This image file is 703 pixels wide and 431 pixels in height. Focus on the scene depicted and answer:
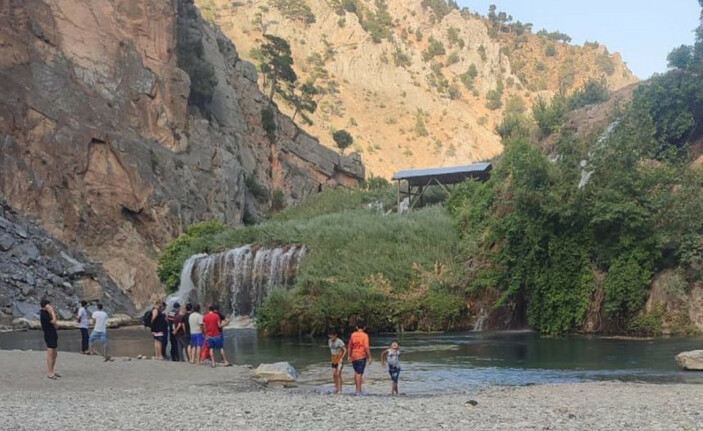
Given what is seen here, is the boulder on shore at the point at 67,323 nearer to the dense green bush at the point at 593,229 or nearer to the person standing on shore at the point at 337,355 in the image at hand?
the dense green bush at the point at 593,229

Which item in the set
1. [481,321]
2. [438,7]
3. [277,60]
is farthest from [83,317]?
[438,7]

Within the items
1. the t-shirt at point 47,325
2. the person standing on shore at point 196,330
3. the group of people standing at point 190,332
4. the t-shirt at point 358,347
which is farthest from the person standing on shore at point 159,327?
the t-shirt at point 358,347

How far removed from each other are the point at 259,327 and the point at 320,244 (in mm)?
5894

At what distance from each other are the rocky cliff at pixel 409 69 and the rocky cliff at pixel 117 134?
158 ft

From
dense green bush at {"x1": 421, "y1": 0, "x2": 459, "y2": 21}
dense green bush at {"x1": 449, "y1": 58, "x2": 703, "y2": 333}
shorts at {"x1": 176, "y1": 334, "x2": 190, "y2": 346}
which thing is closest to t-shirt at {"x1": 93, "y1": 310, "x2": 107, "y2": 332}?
shorts at {"x1": 176, "y1": 334, "x2": 190, "y2": 346}

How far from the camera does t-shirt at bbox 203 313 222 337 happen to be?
20.9m

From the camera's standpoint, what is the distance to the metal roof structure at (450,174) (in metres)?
50.3

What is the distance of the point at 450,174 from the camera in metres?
51.0

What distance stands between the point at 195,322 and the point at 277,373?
10.3 ft

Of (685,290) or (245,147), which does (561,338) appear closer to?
(685,290)

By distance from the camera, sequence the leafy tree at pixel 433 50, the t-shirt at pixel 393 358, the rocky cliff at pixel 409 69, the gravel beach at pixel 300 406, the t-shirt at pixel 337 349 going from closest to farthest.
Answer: the gravel beach at pixel 300 406 < the t-shirt at pixel 393 358 < the t-shirt at pixel 337 349 < the rocky cliff at pixel 409 69 < the leafy tree at pixel 433 50

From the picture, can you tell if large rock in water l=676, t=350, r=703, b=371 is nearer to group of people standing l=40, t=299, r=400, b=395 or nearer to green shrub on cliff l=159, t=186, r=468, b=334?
group of people standing l=40, t=299, r=400, b=395

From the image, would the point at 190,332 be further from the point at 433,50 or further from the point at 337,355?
the point at 433,50

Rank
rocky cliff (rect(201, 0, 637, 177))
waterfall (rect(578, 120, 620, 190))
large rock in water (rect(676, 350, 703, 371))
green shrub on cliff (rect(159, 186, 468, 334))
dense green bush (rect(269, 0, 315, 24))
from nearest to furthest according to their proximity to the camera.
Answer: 1. large rock in water (rect(676, 350, 703, 371))
2. waterfall (rect(578, 120, 620, 190))
3. green shrub on cliff (rect(159, 186, 468, 334))
4. rocky cliff (rect(201, 0, 637, 177))
5. dense green bush (rect(269, 0, 315, 24))
